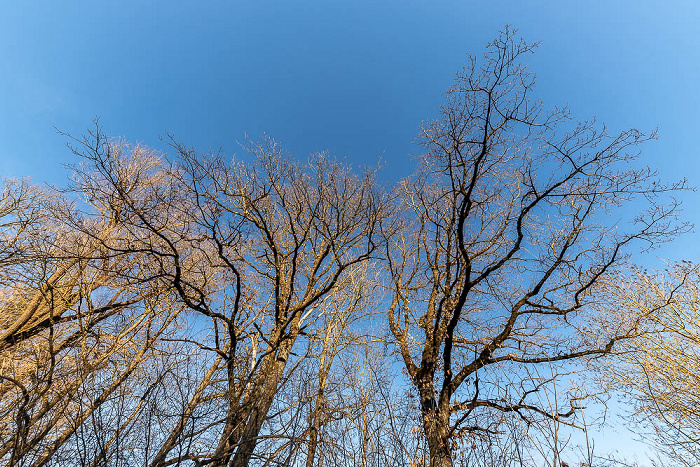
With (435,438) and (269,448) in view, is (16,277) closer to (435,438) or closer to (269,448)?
(269,448)

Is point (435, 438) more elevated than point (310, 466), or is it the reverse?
point (435, 438)

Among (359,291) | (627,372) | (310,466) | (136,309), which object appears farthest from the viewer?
(359,291)

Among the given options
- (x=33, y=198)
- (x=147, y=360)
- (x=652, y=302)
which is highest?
(x=652, y=302)

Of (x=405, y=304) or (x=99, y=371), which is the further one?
(x=405, y=304)

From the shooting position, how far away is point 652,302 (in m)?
10.4

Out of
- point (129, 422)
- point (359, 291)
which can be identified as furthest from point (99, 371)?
point (359, 291)

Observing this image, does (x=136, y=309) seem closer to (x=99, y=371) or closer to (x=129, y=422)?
(x=99, y=371)

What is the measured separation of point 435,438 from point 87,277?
9653mm

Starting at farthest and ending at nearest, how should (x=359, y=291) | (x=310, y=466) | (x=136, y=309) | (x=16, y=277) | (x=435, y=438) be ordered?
(x=359, y=291) < (x=136, y=309) < (x=16, y=277) < (x=435, y=438) < (x=310, y=466)

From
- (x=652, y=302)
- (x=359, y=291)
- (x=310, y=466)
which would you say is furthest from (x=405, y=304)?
(x=652, y=302)

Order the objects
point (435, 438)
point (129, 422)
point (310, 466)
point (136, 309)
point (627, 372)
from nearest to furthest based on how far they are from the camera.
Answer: point (129, 422) < point (310, 466) < point (435, 438) < point (136, 309) < point (627, 372)

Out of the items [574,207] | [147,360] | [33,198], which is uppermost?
[574,207]

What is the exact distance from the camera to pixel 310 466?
3.85 m

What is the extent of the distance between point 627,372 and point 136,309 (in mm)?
16311
